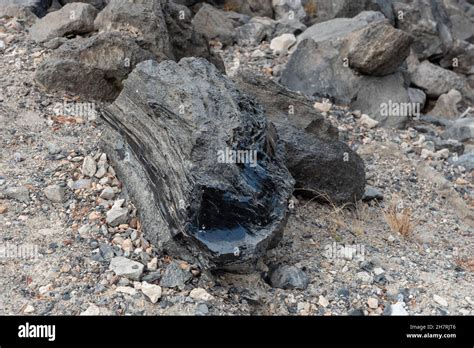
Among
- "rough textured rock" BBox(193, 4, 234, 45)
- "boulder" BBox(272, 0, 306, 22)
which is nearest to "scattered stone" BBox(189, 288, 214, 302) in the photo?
"rough textured rock" BBox(193, 4, 234, 45)

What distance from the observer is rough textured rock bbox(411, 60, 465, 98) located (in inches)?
480

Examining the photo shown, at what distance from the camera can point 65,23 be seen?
28.4ft

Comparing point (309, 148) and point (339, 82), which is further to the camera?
point (339, 82)

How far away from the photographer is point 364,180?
7250 millimetres

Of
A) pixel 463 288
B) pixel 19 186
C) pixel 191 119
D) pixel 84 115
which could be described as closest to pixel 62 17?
pixel 84 115

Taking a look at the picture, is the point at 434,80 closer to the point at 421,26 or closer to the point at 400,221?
the point at 421,26

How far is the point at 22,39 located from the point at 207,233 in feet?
16.4

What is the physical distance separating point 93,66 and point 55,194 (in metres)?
2.16

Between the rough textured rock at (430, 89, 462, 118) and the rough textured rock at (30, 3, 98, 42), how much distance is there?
21.4 ft

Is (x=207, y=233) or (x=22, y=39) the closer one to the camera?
(x=207, y=233)

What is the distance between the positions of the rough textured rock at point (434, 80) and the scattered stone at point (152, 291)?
8.80 metres

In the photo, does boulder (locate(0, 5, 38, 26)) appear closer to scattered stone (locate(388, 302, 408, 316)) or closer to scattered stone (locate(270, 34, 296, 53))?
scattered stone (locate(270, 34, 296, 53))

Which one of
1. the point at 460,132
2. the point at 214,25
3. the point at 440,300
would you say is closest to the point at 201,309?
the point at 440,300

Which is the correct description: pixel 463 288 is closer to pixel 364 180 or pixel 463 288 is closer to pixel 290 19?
pixel 364 180
